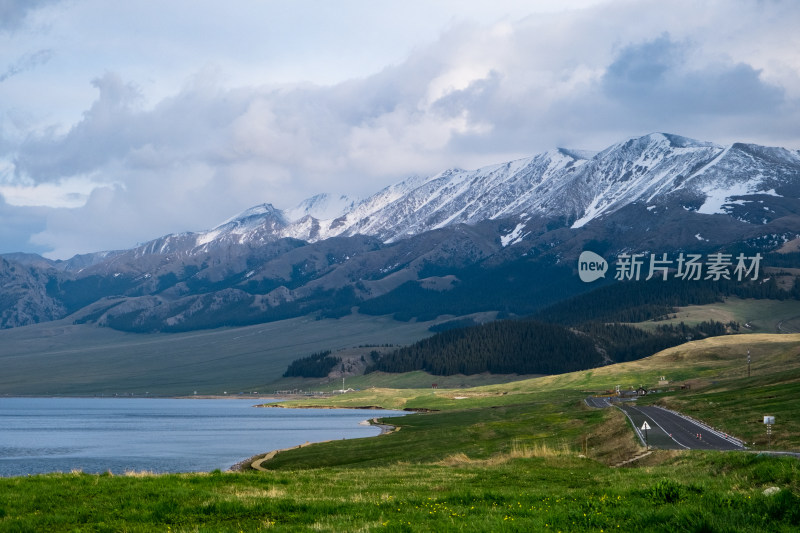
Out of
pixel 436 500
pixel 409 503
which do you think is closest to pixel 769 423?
pixel 436 500

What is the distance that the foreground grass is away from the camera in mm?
20875

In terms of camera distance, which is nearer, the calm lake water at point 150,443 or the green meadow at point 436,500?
the green meadow at point 436,500

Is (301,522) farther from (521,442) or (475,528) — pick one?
(521,442)

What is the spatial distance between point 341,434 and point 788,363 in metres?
91.2

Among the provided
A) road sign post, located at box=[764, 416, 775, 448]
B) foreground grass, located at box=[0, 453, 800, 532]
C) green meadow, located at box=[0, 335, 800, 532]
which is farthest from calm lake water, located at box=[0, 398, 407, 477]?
foreground grass, located at box=[0, 453, 800, 532]

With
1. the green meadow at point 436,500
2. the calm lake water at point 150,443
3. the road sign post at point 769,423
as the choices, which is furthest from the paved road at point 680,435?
the calm lake water at point 150,443

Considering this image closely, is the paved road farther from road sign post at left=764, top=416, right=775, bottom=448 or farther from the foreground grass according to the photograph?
the foreground grass

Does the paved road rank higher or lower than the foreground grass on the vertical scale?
lower

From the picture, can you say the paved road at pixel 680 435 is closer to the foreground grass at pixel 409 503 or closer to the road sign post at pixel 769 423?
the road sign post at pixel 769 423

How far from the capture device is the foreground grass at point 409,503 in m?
20.9

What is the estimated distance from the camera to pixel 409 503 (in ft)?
88.8

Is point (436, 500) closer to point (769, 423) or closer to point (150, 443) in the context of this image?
point (769, 423)

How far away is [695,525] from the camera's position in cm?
1927

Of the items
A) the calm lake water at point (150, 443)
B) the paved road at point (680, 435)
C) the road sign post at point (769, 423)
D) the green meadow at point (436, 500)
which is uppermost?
the green meadow at point (436, 500)
